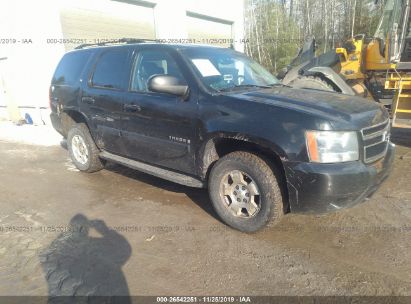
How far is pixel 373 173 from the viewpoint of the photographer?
3.06 metres

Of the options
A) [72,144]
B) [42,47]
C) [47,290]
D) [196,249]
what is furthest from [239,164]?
[42,47]

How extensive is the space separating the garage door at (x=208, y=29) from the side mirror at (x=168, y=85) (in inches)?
465

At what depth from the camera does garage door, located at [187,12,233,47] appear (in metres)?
14.9

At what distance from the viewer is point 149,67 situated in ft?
13.8

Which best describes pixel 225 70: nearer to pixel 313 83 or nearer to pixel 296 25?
pixel 313 83

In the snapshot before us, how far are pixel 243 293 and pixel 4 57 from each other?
11.0 m

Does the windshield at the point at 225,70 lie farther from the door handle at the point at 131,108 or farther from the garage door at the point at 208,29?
the garage door at the point at 208,29

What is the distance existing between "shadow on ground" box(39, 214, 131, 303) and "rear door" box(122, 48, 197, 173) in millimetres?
1060

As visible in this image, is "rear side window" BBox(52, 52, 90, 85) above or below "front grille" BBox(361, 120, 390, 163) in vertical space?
above

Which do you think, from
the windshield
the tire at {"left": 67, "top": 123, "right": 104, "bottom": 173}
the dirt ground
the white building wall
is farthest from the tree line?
the dirt ground

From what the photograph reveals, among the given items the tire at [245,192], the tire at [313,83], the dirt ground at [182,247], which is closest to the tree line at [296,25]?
the tire at [313,83]

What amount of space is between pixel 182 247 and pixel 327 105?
196 cm

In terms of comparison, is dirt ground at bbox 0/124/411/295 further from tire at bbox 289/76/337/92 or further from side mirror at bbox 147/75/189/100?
tire at bbox 289/76/337/92

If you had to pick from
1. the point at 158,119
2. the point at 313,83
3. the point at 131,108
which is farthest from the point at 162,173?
the point at 313,83
